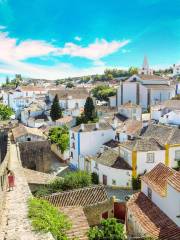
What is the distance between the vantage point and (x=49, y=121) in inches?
2334

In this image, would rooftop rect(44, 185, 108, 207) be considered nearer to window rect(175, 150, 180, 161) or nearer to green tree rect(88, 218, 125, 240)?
green tree rect(88, 218, 125, 240)

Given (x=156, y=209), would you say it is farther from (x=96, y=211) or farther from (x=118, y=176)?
(x=118, y=176)

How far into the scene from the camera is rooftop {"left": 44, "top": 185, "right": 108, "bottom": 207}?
20625mm

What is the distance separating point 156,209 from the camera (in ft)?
65.6

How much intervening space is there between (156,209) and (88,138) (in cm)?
1681

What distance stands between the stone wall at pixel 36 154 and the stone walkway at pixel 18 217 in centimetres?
1229

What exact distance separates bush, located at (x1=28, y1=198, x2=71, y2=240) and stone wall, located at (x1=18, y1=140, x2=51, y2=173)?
56.0 feet

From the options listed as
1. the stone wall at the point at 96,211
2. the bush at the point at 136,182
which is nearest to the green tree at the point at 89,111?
the bush at the point at 136,182

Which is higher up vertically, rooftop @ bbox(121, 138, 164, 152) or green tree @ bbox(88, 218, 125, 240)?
rooftop @ bbox(121, 138, 164, 152)

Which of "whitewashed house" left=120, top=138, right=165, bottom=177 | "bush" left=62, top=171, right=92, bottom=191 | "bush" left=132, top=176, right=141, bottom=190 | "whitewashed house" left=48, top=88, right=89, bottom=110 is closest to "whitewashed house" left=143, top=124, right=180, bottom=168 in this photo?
"whitewashed house" left=120, top=138, right=165, bottom=177

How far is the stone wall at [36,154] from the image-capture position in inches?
1310

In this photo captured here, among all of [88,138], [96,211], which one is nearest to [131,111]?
[88,138]

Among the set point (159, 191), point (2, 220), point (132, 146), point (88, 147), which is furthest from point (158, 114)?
point (2, 220)

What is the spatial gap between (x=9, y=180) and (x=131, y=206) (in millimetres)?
7106
